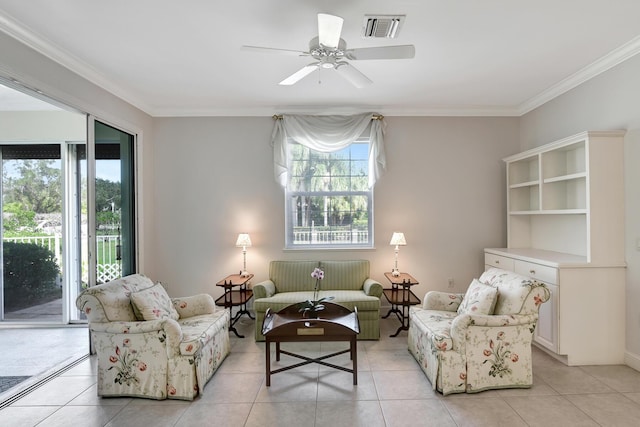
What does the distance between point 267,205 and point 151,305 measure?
6.88 feet

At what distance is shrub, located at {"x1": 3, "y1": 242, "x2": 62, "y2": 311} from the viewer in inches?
166

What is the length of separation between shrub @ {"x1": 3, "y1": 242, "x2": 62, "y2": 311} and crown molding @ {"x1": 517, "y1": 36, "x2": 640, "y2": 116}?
21.3ft

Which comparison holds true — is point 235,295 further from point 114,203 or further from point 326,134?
point 326,134

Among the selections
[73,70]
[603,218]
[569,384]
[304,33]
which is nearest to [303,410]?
[569,384]

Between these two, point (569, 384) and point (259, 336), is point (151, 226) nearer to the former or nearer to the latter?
point (259, 336)

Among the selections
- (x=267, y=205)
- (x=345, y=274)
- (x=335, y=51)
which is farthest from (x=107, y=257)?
(x=335, y=51)

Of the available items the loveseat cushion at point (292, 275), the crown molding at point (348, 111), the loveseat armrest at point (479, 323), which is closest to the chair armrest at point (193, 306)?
the loveseat cushion at point (292, 275)

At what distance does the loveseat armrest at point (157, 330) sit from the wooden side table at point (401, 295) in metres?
2.25

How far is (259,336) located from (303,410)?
4.55 ft

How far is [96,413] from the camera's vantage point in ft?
7.57

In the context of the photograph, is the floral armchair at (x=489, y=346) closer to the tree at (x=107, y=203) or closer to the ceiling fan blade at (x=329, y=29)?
the ceiling fan blade at (x=329, y=29)

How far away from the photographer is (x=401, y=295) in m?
3.91

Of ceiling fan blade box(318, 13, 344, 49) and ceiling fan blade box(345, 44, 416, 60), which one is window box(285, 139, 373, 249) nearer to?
ceiling fan blade box(345, 44, 416, 60)

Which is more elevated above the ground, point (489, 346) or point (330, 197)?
point (330, 197)
